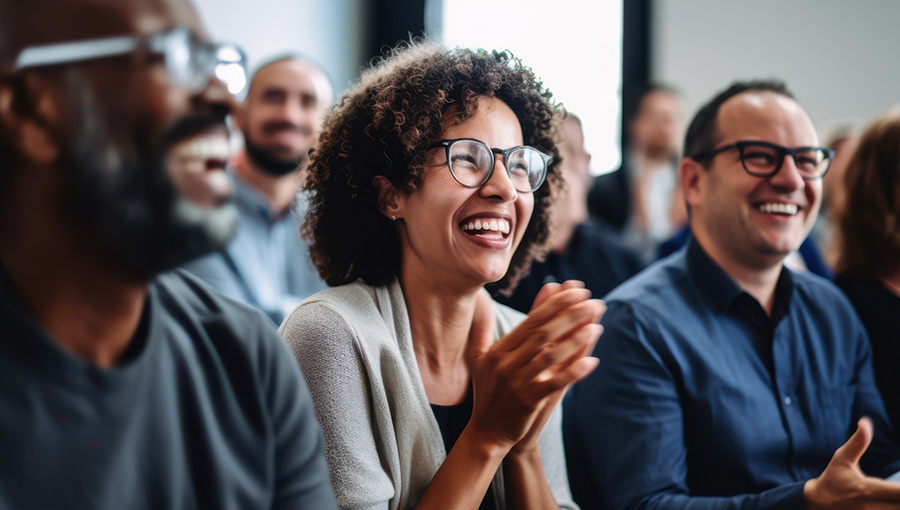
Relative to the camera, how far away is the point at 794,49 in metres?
4.53

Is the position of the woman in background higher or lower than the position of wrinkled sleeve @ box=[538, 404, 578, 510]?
higher

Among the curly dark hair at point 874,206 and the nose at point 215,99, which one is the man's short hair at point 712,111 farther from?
the nose at point 215,99

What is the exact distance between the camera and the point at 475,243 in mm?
1212

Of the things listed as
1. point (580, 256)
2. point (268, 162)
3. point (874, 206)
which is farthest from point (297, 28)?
point (874, 206)

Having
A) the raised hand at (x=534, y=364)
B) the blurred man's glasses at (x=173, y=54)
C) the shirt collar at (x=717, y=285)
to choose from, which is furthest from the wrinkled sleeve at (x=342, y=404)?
the shirt collar at (x=717, y=285)

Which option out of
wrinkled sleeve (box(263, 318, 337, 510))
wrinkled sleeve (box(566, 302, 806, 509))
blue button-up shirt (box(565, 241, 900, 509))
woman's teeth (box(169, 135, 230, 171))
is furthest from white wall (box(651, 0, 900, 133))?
woman's teeth (box(169, 135, 230, 171))

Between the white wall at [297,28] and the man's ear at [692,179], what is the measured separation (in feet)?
6.58

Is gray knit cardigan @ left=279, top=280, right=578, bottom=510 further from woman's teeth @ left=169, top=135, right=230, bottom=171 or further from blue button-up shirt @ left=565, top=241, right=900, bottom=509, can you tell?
woman's teeth @ left=169, top=135, right=230, bottom=171

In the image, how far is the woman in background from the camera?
1809mm

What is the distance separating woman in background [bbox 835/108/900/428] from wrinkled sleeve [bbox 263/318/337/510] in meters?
1.55

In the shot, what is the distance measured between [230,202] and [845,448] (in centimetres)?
109

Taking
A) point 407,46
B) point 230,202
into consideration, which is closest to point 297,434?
point 230,202

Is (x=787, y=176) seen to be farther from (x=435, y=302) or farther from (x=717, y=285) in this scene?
(x=435, y=302)

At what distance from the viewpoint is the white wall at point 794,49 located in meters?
4.41
